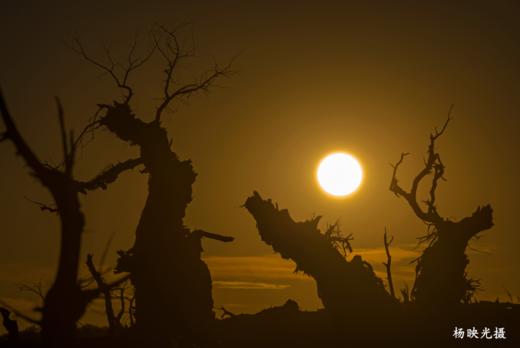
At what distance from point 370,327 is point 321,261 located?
10.0ft

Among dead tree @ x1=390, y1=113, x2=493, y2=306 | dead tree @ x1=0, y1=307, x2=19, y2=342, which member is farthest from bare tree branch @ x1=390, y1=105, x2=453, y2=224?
dead tree @ x1=0, y1=307, x2=19, y2=342

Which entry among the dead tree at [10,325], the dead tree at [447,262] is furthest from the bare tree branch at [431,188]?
the dead tree at [10,325]

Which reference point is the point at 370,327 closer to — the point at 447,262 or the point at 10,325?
the point at 447,262

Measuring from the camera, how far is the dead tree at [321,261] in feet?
76.8

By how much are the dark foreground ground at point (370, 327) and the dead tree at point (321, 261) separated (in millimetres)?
601

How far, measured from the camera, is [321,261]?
23.8 m

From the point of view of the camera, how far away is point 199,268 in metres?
22.4

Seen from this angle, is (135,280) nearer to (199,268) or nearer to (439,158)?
(199,268)

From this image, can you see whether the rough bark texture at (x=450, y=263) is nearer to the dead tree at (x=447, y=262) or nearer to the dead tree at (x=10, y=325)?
the dead tree at (x=447, y=262)

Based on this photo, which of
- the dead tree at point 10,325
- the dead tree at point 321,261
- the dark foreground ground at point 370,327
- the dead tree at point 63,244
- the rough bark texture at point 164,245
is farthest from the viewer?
the dead tree at point 321,261

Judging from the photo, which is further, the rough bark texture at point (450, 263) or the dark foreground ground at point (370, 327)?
the rough bark texture at point (450, 263)

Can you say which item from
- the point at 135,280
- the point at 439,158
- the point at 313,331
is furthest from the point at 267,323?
the point at 439,158

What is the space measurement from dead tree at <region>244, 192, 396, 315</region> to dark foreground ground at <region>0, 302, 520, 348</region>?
0.60 metres

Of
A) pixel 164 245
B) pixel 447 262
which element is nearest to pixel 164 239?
pixel 164 245
